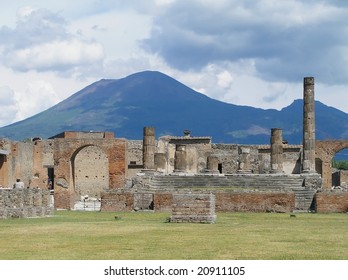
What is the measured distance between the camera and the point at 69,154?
44.8 meters

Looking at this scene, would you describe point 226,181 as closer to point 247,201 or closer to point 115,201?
point 247,201

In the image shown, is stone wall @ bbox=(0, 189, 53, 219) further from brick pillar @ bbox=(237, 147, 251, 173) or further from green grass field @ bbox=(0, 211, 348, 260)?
brick pillar @ bbox=(237, 147, 251, 173)

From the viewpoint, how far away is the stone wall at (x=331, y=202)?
34188mm

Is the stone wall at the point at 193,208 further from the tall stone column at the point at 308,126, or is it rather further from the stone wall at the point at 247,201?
the tall stone column at the point at 308,126

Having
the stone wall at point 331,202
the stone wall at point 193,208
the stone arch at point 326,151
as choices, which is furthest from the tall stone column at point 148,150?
the stone wall at point 193,208

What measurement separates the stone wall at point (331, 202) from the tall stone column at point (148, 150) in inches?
538

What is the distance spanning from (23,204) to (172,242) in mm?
13249

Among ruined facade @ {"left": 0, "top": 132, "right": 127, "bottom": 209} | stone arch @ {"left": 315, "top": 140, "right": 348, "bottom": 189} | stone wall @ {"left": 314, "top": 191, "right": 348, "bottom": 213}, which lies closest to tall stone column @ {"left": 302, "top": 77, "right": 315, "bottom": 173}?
ruined facade @ {"left": 0, "top": 132, "right": 127, "bottom": 209}

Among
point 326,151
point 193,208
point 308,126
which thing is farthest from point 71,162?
point 326,151

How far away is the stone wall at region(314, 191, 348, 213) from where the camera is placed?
3419cm

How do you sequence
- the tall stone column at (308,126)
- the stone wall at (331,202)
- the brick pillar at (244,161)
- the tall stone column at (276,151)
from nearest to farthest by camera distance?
the stone wall at (331,202) < the tall stone column at (308,126) < the tall stone column at (276,151) < the brick pillar at (244,161)

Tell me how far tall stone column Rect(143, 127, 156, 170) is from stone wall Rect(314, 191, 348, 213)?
13.7m

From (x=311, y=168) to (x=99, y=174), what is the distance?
60.1 feet

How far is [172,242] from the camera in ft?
55.0
